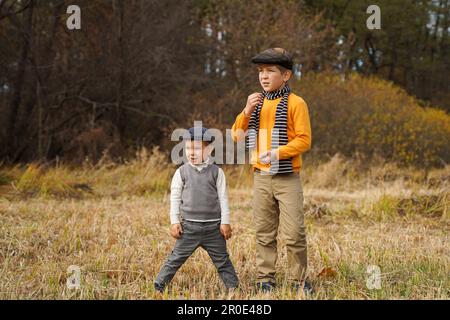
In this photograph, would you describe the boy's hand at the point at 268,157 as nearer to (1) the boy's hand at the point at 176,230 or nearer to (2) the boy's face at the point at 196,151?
(2) the boy's face at the point at 196,151

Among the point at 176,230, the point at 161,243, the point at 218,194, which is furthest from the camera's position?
the point at 161,243

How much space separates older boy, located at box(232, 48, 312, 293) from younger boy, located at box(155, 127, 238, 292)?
320 millimetres

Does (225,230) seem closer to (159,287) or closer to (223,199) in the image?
(223,199)

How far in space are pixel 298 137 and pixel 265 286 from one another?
112 cm

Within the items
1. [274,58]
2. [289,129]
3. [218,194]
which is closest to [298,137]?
[289,129]

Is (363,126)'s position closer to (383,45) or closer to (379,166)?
(379,166)

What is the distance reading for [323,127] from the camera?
15750mm

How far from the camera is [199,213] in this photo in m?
3.94

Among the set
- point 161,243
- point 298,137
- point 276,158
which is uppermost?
point 298,137

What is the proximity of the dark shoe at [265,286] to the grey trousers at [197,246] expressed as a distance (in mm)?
184

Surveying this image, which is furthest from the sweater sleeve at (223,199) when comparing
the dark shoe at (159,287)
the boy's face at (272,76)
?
the boy's face at (272,76)

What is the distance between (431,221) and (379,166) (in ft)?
22.2

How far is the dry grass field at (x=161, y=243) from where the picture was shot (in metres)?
4.07

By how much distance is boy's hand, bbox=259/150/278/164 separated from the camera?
3.96m
